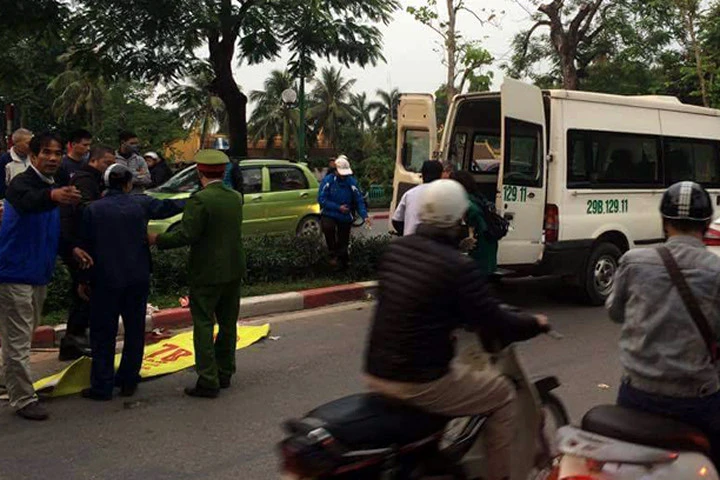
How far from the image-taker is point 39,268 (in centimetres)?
504

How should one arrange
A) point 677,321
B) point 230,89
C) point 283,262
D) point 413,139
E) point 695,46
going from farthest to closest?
point 695,46 < point 230,89 < point 413,139 < point 283,262 < point 677,321

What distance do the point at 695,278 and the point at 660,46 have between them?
25.9 m

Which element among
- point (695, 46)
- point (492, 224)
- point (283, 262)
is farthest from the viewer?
point (695, 46)

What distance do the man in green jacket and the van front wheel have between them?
177 inches

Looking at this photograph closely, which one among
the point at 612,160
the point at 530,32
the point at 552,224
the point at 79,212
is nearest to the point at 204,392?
the point at 79,212

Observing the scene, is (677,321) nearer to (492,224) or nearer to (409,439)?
(409,439)

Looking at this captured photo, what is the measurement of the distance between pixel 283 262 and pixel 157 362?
10.0ft

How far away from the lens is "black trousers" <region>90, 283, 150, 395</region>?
17.5 feet

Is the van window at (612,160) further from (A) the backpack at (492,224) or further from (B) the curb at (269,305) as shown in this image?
(B) the curb at (269,305)

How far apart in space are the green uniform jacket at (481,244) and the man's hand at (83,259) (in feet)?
10.8

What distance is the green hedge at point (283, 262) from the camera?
8383 millimetres

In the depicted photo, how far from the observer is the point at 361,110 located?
5791 centimetres

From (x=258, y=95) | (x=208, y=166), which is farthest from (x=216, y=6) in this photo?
(x=258, y=95)

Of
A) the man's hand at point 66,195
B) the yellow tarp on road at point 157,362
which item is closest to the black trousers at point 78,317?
the yellow tarp on road at point 157,362
